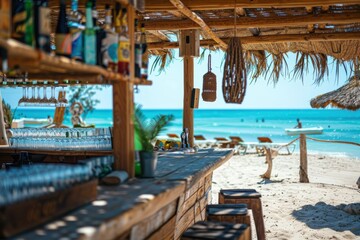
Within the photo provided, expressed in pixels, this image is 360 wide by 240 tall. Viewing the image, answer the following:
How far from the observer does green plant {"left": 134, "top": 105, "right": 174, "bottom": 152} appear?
2949 mm

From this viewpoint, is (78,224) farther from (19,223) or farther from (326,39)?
(326,39)

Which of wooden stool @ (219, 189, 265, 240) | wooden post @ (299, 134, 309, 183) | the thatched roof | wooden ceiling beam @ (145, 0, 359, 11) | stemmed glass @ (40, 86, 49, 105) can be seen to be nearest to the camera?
wooden stool @ (219, 189, 265, 240)

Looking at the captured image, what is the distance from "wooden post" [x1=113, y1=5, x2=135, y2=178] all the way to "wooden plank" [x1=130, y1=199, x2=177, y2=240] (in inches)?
10.8

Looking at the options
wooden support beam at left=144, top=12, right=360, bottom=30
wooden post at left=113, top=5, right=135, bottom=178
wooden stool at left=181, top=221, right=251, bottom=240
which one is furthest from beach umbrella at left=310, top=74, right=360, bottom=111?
wooden post at left=113, top=5, right=135, bottom=178

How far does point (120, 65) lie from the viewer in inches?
104

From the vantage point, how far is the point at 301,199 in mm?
7270

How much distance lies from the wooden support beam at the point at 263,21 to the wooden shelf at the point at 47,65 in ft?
9.51

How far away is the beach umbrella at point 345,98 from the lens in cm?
851

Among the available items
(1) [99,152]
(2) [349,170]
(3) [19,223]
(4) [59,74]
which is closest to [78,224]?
(3) [19,223]

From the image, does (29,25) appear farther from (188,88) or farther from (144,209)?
(188,88)

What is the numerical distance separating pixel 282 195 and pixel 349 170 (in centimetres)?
580

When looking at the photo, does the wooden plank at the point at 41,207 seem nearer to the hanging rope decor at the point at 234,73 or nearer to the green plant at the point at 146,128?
the green plant at the point at 146,128

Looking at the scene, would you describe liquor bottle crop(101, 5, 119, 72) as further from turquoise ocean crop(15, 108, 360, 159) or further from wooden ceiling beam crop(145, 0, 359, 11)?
turquoise ocean crop(15, 108, 360, 159)

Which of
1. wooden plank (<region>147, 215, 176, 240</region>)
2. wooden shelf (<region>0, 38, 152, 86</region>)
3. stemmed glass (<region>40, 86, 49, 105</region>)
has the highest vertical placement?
wooden shelf (<region>0, 38, 152, 86</region>)
